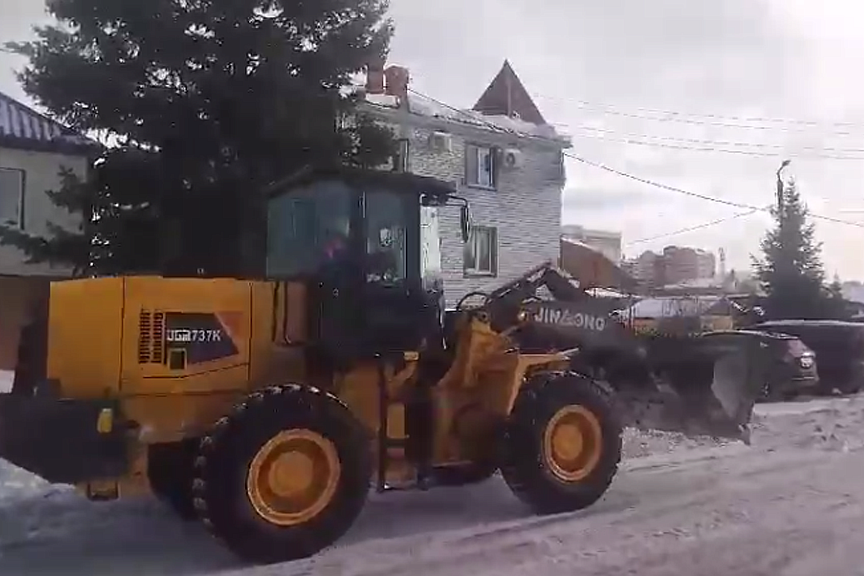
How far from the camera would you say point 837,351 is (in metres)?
23.1

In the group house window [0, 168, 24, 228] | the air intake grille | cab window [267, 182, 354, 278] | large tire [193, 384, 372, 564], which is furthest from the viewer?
house window [0, 168, 24, 228]

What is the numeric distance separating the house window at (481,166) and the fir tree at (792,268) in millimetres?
10785

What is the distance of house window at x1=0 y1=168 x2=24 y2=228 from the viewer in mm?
23766

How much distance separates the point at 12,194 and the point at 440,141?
436 inches

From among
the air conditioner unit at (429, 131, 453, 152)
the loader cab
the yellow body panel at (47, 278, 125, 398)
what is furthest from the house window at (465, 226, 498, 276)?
the yellow body panel at (47, 278, 125, 398)

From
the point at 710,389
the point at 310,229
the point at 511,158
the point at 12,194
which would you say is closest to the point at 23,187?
the point at 12,194

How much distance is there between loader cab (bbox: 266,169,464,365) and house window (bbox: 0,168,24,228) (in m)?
16.6

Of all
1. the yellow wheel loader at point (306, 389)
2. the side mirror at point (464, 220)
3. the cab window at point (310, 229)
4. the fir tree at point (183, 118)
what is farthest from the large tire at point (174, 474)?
the fir tree at point (183, 118)

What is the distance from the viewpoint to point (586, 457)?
9.45 m

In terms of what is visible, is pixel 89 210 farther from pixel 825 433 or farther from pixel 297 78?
pixel 825 433

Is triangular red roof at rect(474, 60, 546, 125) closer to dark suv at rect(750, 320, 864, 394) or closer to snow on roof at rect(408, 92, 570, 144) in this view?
snow on roof at rect(408, 92, 570, 144)

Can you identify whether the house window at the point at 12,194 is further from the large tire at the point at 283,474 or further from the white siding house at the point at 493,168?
the large tire at the point at 283,474

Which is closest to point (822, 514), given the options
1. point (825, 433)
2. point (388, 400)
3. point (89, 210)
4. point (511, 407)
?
point (511, 407)

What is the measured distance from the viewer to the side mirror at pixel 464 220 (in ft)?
29.7
